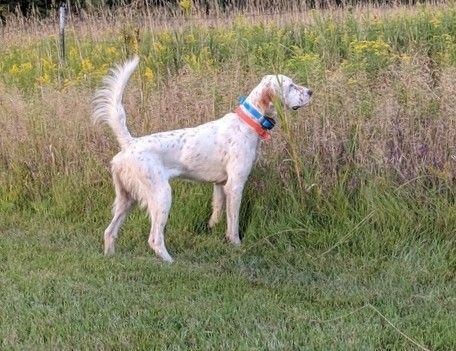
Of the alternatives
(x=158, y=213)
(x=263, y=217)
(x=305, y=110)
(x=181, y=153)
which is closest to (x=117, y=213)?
(x=158, y=213)

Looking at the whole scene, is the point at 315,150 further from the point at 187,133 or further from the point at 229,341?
the point at 229,341

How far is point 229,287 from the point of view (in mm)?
4434

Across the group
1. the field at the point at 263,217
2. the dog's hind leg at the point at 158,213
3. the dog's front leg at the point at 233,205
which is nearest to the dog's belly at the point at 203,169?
the dog's front leg at the point at 233,205

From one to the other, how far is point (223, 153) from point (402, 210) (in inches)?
59.2

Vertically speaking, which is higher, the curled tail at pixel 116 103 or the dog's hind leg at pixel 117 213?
the curled tail at pixel 116 103

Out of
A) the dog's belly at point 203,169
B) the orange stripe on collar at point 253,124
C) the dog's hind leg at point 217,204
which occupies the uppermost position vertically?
the orange stripe on collar at point 253,124

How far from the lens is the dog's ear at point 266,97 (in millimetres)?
5777

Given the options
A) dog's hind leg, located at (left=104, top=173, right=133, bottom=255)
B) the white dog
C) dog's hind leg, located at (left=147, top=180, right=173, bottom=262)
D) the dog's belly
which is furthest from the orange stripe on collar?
dog's hind leg, located at (left=104, top=173, right=133, bottom=255)

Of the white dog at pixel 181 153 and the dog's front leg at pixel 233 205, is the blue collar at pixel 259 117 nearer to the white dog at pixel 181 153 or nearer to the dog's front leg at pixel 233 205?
the white dog at pixel 181 153

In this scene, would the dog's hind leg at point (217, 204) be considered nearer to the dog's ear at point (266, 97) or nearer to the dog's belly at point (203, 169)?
the dog's belly at point (203, 169)

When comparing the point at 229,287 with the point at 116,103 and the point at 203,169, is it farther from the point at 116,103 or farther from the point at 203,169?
the point at 116,103

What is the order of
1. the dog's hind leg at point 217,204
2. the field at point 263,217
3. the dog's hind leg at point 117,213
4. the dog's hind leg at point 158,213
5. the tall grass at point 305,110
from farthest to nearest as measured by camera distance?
1. the dog's hind leg at point 217,204
2. the tall grass at point 305,110
3. the dog's hind leg at point 117,213
4. the dog's hind leg at point 158,213
5. the field at point 263,217

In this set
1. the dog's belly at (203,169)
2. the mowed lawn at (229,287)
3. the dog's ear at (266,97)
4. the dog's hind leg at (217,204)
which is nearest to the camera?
the mowed lawn at (229,287)

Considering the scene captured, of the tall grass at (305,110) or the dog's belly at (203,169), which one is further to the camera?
the tall grass at (305,110)
